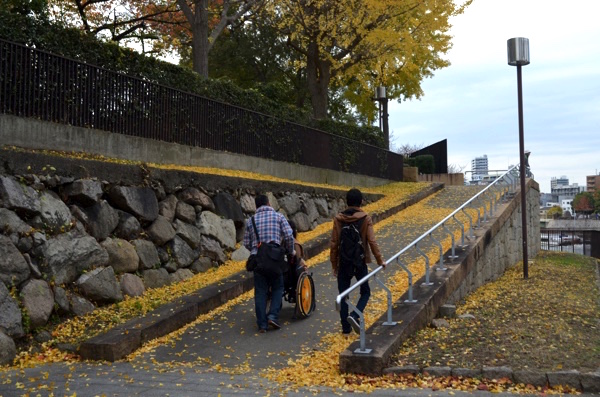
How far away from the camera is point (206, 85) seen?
14.3 m

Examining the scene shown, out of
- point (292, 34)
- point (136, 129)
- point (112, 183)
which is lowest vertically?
point (112, 183)

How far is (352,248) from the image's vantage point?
736cm

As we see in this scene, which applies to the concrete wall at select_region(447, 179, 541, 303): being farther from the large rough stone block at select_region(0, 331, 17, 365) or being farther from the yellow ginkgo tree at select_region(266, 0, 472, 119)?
the yellow ginkgo tree at select_region(266, 0, 472, 119)

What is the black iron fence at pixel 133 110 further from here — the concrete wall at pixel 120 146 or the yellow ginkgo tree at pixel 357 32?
the yellow ginkgo tree at pixel 357 32

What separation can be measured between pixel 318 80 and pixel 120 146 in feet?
45.8

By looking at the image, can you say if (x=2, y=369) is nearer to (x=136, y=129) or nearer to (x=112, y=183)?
(x=112, y=183)

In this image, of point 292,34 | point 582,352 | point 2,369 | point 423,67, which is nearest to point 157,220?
point 2,369

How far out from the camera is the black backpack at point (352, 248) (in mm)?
7363

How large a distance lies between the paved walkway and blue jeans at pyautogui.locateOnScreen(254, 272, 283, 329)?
0.19 m

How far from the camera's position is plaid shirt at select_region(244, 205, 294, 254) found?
7985mm

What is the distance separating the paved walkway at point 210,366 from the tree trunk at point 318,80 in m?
14.8

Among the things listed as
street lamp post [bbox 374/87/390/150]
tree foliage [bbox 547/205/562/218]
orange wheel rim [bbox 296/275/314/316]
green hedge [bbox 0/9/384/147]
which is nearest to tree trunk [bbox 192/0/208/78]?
green hedge [bbox 0/9/384/147]

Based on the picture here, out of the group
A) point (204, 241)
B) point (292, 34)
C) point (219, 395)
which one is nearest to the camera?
point (219, 395)

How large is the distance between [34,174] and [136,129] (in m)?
3.73
